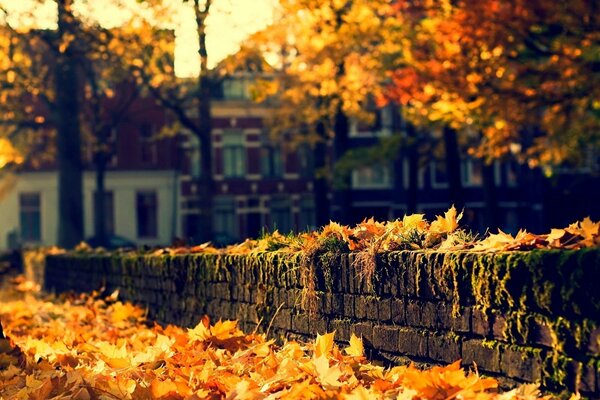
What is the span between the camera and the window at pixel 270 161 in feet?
232

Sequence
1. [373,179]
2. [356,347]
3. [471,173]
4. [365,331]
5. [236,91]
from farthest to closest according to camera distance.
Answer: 1. [236,91]
2. [471,173]
3. [373,179]
4. [365,331]
5. [356,347]

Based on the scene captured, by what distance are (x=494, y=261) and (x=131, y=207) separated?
212ft

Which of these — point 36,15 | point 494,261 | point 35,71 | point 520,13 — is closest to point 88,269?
point 520,13

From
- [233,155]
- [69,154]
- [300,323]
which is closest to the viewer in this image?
[300,323]

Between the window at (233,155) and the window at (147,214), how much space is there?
13.9 ft

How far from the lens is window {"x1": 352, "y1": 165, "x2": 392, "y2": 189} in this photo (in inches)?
2712

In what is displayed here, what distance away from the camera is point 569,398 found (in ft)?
16.6

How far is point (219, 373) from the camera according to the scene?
6.87 m

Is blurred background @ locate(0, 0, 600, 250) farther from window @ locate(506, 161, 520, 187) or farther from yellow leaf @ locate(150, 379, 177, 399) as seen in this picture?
yellow leaf @ locate(150, 379, 177, 399)

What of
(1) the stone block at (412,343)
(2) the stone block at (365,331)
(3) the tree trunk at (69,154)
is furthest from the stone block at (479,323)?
(3) the tree trunk at (69,154)

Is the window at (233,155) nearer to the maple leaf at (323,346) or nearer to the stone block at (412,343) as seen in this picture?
the maple leaf at (323,346)

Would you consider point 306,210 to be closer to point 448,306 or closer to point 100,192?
point 100,192

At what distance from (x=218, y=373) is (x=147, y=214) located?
63.3m

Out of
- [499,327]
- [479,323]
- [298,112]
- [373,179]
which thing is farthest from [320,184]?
[499,327]
